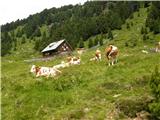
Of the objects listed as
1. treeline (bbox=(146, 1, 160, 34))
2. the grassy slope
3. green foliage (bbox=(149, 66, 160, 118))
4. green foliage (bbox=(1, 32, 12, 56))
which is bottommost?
green foliage (bbox=(1, 32, 12, 56))

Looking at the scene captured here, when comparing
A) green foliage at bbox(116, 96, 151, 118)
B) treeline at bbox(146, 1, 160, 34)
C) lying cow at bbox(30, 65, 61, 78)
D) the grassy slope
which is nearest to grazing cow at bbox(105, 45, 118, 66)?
the grassy slope

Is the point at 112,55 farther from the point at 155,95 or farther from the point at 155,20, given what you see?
the point at 155,20

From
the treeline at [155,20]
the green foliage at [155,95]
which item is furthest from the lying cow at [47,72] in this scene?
the treeline at [155,20]

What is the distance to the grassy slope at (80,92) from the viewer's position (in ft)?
Result: 71.4

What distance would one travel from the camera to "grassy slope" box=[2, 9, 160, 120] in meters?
21.8

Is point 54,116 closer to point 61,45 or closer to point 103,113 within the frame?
point 103,113

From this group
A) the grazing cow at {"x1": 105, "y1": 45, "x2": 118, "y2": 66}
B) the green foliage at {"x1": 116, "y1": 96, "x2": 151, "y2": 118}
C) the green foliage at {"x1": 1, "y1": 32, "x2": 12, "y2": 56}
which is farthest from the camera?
the green foliage at {"x1": 1, "y1": 32, "x2": 12, "y2": 56}

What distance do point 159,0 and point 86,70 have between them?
94.1 m

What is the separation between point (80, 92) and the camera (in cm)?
2461

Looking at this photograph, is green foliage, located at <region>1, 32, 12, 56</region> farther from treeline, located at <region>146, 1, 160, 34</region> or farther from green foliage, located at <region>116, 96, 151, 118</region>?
Result: green foliage, located at <region>116, 96, 151, 118</region>

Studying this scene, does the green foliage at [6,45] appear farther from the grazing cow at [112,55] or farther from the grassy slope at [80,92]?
the grassy slope at [80,92]

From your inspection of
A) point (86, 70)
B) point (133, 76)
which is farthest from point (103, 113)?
point (86, 70)

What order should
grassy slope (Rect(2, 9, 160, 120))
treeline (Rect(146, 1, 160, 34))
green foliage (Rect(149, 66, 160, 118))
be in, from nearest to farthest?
green foliage (Rect(149, 66, 160, 118)) < grassy slope (Rect(2, 9, 160, 120)) < treeline (Rect(146, 1, 160, 34))

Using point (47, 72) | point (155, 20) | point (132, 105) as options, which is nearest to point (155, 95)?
point (132, 105)
